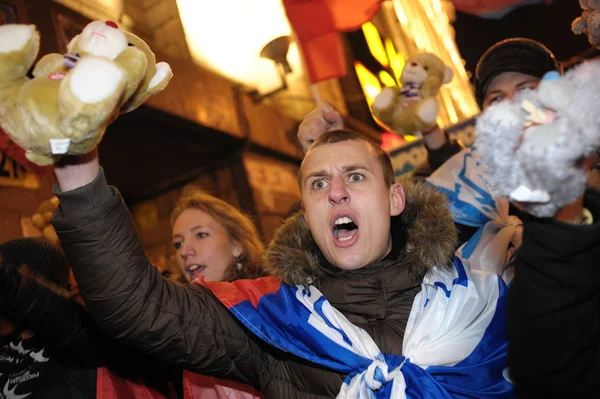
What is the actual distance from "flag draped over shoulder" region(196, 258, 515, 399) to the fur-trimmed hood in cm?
Result: 6

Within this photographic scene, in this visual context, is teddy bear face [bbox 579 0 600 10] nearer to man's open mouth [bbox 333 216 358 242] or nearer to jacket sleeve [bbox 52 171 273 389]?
man's open mouth [bbox 333 216 358 242]

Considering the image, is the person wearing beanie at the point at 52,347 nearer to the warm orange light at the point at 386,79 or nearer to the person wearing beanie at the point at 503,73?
the person wearing beanie at the point at 503,73

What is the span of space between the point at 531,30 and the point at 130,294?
4365 millimetres

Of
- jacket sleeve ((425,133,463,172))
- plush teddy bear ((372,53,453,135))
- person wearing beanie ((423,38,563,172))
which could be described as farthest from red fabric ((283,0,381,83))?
person wearing beanie ((423,38,563,172))

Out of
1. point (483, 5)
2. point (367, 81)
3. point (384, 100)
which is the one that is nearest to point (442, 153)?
point (384, 100)

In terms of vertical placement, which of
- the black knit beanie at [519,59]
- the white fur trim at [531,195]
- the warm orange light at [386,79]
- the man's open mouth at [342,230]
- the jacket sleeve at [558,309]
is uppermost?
the warm orange light at [386,79]

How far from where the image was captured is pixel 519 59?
246 cm

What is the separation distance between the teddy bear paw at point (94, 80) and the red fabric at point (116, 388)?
1.41m

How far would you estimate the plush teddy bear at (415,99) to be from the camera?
9.64ft

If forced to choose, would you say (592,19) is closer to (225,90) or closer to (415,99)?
(415,99)

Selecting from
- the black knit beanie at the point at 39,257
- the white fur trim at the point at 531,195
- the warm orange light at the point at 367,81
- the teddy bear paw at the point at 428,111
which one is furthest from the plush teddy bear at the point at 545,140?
the warm orange light at the point at 367,81

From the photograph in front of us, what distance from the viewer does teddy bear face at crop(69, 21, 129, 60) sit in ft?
4.14

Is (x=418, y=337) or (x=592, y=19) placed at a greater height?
(x=592, y=19)

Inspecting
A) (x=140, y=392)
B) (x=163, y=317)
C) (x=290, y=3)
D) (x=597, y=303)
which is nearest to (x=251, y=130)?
(x=290, y=3)
